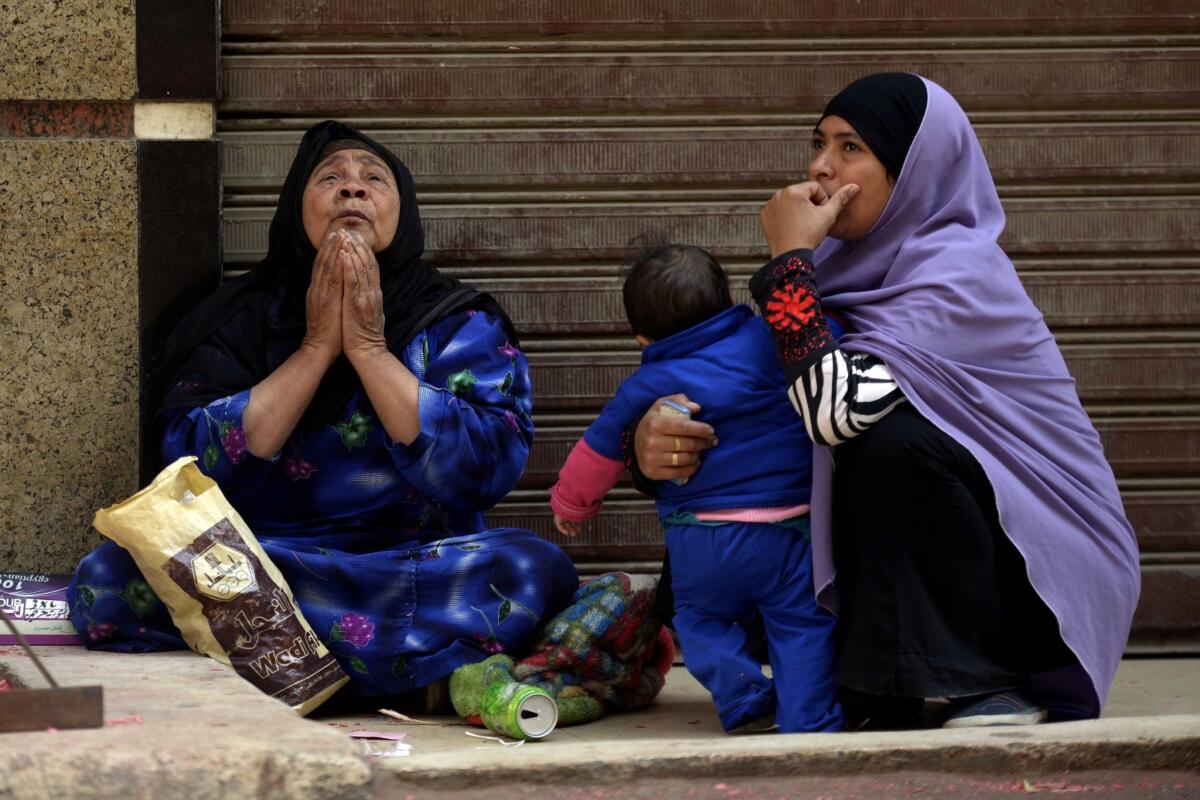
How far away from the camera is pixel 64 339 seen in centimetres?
401

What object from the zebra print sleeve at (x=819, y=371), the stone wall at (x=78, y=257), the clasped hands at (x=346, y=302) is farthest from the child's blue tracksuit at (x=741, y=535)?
the stone wall at (x=78, y=257)

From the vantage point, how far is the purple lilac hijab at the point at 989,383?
9.89 feet

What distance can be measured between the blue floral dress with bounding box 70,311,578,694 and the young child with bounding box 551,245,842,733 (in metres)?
0.42

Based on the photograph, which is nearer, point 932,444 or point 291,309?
point 932,444

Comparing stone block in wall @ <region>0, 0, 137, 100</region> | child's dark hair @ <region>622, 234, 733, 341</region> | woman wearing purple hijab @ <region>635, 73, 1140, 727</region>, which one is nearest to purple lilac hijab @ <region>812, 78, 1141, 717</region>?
woman wearing purple hijab @ <region>635, 73, 1140, 727</region>

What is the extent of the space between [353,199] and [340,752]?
169cm

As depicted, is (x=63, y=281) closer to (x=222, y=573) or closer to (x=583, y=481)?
(x=222, y=573)

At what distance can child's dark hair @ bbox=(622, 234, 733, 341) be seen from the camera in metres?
3.19

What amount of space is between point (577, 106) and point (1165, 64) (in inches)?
66.0

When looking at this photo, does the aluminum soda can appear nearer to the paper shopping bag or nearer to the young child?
the young child

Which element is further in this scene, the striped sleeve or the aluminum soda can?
the aluminum soda can

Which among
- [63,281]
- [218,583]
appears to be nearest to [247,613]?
[218,583]

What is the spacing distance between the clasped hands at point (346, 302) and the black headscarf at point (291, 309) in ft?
0.46

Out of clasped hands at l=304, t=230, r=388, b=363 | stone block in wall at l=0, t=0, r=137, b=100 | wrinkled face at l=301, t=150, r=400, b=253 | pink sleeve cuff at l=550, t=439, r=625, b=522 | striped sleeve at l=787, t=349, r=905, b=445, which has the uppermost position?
stone block in wall at l=0, t=0, r=137, b=100
